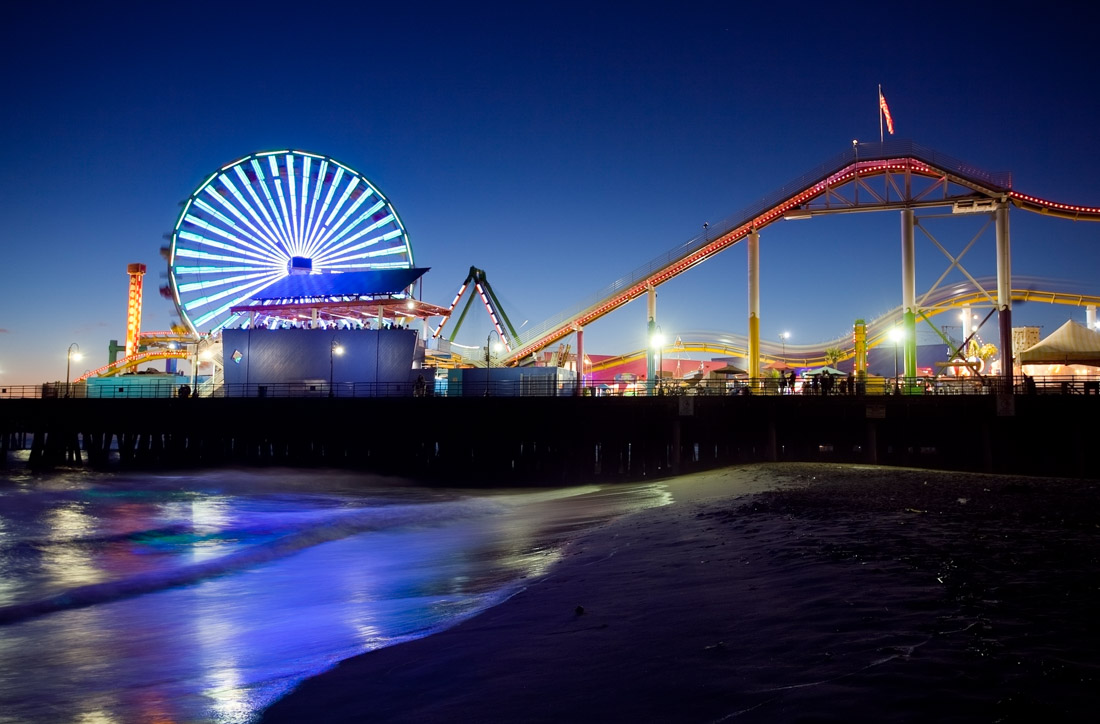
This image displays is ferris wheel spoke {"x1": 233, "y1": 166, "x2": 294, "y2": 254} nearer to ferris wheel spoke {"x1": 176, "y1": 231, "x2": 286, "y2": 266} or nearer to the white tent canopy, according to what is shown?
ferris wheel spoke {"x1": 176, "y1": 231, "x2": 286, "y2": 266}

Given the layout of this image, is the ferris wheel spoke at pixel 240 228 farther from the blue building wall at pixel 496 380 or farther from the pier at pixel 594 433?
the blue building wall at pixel 496 380

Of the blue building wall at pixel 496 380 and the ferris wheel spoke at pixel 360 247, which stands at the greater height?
the ferris wheel spoke at pixel 360 247

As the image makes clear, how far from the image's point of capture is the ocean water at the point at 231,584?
690 centimetres

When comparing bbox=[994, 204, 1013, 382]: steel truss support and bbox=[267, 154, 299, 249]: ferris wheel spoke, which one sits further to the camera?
bbox=[267, 154, 299, 249]: ferris wheel spoke

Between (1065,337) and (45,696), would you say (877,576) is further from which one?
(1065,337)

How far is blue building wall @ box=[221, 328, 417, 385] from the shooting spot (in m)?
43.2

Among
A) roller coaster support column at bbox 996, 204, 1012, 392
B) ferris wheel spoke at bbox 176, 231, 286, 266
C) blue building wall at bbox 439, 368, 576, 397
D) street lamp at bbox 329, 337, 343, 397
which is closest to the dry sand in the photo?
roller coaster support column at bbox 996, 204, 1012, 392

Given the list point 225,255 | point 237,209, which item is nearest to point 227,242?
point 225,255

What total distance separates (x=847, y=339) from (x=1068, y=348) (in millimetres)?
25968

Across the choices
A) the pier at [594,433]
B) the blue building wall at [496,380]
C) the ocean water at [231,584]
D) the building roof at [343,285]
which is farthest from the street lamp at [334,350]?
the ocean water at [231,584]

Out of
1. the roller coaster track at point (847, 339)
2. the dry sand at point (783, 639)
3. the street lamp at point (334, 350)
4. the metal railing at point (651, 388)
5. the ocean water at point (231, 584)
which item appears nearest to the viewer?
the dry sand at point (783, 639)

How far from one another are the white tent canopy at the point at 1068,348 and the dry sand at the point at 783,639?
34.2 meters

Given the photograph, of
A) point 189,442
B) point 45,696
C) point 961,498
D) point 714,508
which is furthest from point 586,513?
point 189,442

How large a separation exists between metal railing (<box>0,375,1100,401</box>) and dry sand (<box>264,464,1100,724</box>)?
2043cm
